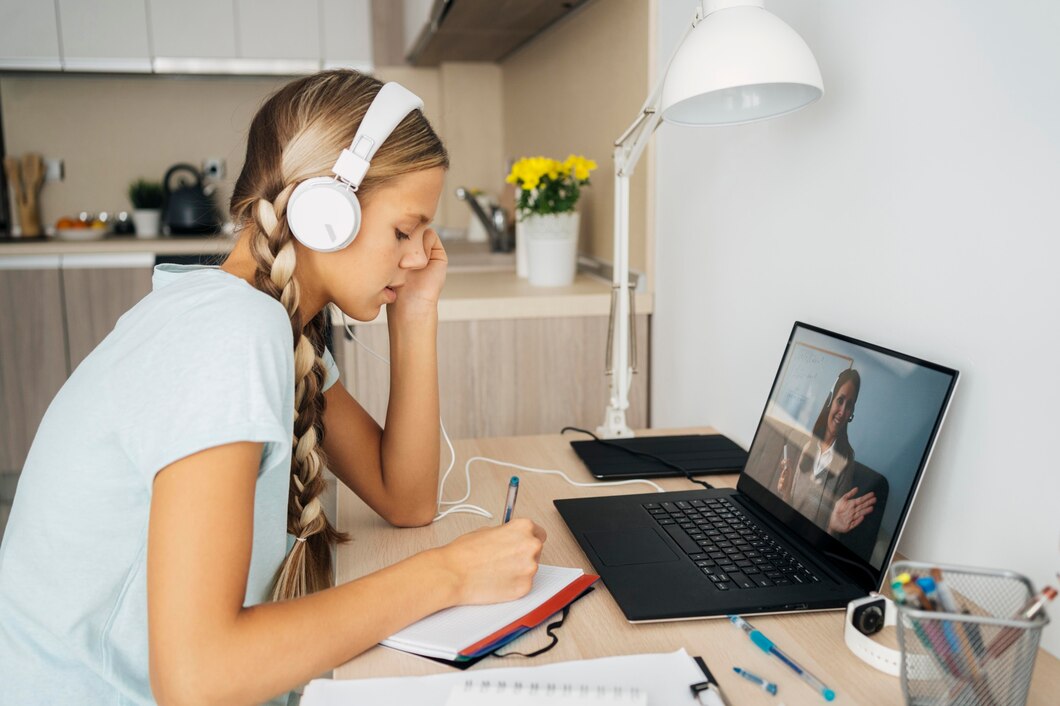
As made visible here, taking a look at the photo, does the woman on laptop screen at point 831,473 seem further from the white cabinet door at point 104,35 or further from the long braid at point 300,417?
the white cabinet door at point 104,35

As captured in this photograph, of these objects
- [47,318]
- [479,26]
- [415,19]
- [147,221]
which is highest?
[415,19]

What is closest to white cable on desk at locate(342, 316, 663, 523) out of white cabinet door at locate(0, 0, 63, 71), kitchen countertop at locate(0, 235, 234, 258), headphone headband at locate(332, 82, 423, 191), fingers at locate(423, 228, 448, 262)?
fingers at locate(423, 228, 448, 262)

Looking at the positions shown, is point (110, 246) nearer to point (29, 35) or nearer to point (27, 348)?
point (27, 348)

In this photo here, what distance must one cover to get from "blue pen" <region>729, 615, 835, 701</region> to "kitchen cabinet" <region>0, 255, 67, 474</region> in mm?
3101

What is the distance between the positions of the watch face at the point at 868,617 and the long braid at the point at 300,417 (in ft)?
1.82

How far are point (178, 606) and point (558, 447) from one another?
0.79m

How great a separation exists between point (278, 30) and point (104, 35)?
67cm

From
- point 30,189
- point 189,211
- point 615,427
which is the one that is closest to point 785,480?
point 615,427

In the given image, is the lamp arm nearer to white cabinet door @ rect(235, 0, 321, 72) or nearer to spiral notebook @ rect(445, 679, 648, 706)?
spiral notebook @ rect(445, 679, 648, 706)

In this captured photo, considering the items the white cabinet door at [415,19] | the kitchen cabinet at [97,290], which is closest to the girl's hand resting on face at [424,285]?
the white cabinet door at [415,19]

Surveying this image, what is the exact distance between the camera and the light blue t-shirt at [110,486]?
0.72m

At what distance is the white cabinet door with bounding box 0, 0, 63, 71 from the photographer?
10.9 ft

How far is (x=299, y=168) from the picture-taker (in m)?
0.86

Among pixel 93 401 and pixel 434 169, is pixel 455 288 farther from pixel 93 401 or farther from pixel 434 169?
pixel 93 401
